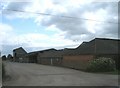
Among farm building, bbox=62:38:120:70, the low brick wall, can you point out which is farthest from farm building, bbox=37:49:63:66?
farm building, bbox=62:38:120:70

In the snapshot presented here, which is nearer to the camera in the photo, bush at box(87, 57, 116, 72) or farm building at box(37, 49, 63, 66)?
bush at box(87, 57, 116, 72)

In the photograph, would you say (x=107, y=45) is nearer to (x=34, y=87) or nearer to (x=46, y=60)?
(x=34, y=87)

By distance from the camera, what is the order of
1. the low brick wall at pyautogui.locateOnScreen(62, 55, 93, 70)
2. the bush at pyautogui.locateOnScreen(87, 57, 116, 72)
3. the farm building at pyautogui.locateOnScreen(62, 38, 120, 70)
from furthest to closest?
the low brick wall at pyautogui.locateOnScreen(62, 55, 93, 70)
the farm building at pyautogui.locateOnScreen(62, 38, 120, 70)
the bush at pyautogui.locateOnScreen(87, 57, 116, 72)

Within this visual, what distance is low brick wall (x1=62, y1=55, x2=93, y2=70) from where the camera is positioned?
40.6 metres

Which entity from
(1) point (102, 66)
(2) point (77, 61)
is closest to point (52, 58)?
(2) point (77, 61)

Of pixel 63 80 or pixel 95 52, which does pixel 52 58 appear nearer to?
pixel 95 52

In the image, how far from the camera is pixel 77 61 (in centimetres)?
4509

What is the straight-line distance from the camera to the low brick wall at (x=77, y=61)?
40.6 metres

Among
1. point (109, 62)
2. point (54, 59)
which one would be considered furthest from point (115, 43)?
point (54, 59)

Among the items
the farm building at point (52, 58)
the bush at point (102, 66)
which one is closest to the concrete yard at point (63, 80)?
the bush at point (102, 66)

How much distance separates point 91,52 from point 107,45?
3761mm

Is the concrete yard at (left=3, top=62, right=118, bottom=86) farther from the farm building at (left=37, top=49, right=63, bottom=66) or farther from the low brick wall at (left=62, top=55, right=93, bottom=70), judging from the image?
the farm building at (left=37, top=49, right=63, bottom=66)

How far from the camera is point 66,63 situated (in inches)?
2064

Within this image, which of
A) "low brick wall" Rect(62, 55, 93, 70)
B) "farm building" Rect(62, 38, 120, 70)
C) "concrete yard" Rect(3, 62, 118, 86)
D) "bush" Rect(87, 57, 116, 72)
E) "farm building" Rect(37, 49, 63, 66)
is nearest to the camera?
"concrete yard" Rect(3, 62, 118, 86)
